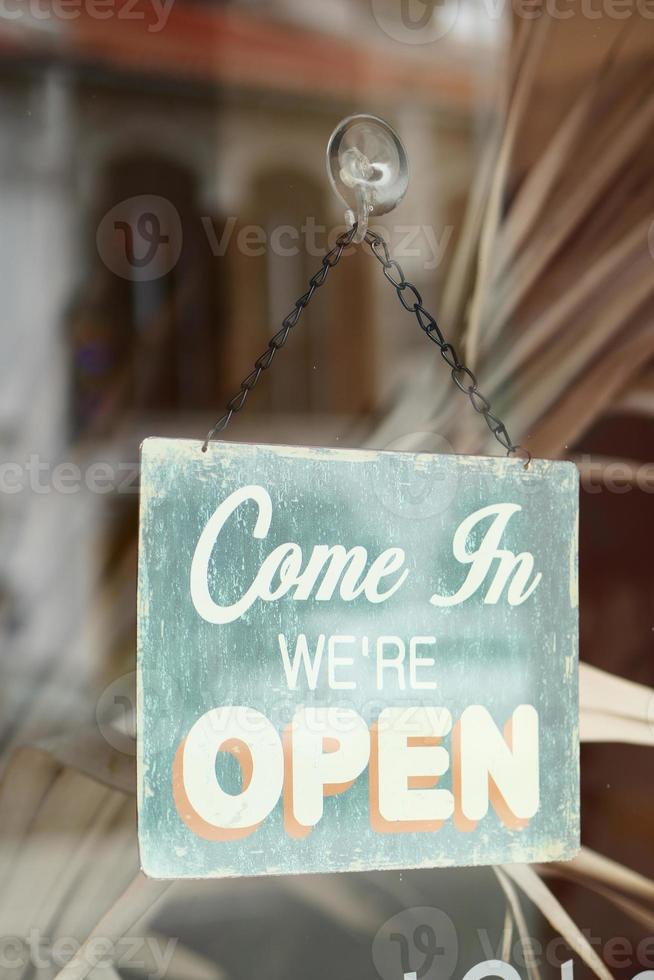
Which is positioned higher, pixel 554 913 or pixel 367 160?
pixel 367 160

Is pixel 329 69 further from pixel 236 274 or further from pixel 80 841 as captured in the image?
pixel 80 841

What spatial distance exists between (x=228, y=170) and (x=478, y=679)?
0.84 meters

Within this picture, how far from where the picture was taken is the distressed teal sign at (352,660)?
1.15 m

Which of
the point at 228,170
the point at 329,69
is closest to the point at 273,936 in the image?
the point at 228,170

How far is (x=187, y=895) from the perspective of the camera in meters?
1.48

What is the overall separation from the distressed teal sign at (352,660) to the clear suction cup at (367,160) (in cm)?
44

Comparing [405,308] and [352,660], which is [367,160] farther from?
[352,660]

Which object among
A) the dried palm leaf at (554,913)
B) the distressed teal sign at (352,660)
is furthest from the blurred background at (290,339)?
the distressed teal sign at (352,660)

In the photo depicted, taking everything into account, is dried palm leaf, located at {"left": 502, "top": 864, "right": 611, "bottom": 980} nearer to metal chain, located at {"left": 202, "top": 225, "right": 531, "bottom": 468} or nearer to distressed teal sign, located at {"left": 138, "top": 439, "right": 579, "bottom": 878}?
distressed teal sign, located at {"left": 138, "top": 439, "right": 579, "bottom": 878}

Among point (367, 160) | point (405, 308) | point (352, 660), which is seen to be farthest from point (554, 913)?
point (367, 160)

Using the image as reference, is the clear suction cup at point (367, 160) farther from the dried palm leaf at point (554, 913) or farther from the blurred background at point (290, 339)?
the dried palm leaf at point (554, 913)

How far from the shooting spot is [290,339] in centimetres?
154

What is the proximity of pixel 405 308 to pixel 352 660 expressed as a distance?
0.53 m

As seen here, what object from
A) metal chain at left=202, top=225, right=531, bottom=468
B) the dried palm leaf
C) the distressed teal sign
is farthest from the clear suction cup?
the dried palm leaf
